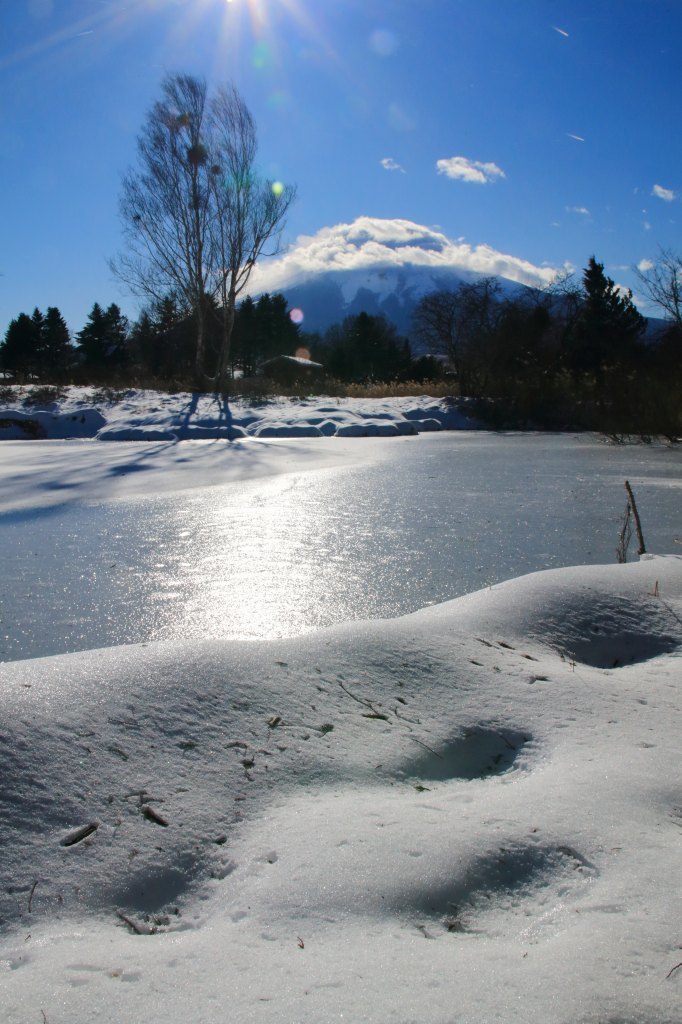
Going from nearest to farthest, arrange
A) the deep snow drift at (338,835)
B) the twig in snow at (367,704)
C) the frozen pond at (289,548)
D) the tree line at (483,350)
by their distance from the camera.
→ 1. the deep snow drift at (338,835)
2. the twig in snow at (367,704)
3. the frozen pond at (289,548)
4. the tree line at (483,350)

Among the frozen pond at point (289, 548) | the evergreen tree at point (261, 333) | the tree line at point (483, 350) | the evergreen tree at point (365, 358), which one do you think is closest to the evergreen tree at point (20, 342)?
the tree line at point (483, 350)

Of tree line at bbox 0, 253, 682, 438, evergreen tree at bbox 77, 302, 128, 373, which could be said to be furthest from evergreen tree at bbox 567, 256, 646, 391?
evergreen tree at bbox 77, 302, 128, 373

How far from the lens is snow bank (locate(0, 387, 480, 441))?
10.7 m

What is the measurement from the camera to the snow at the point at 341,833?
0.77 meters

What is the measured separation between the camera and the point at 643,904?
897 mm

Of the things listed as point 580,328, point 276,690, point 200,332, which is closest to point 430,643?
point 276,690

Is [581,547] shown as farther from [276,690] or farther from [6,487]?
[6,487]

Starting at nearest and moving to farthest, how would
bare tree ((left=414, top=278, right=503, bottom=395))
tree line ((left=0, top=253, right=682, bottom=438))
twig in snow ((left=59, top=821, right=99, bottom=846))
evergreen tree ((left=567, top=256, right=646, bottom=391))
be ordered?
twig in snow ((left=59, top=821, right=99, bottom=846)), tree line ((left=0, top=253, right=682, bottom=438)), evergreen tree ((left=567, top=256, right=646, bottom=391)), bare tree ((left=414, top=278, right=503, bottom=395))

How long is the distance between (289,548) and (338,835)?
2441 millimetres

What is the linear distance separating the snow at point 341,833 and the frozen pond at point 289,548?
706 mm

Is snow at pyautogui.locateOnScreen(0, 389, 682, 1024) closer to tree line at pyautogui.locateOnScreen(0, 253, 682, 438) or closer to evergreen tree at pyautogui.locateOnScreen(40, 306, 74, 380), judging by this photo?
tree line at pyautogui.locateOnScreen(0, 253, 682, 438)

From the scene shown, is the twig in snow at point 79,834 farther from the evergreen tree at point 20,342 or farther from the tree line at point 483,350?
the evergreen tree at point 20,342

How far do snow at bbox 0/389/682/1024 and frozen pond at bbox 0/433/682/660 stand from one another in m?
0.71

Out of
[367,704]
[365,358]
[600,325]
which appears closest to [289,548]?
[367,704]
